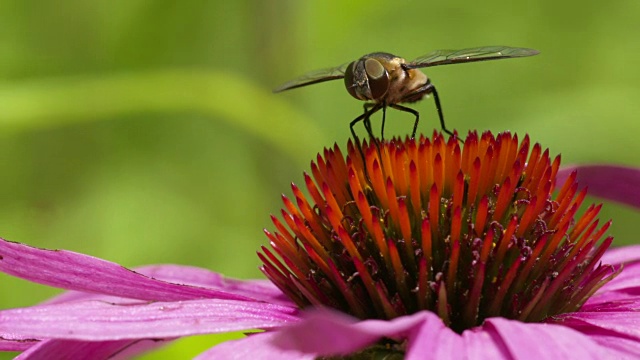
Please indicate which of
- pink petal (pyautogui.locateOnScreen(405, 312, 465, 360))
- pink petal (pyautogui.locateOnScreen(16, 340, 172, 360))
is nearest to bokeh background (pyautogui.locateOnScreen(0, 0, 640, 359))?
pink petal (pyautogui.locateOnScreen(16, 340, 172, 360))

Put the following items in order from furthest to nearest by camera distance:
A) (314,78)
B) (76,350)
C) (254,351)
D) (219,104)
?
(219,104) → (314,78) → (76,350) → (254,351)

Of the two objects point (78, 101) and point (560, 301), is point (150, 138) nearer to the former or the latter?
point (78, 101)

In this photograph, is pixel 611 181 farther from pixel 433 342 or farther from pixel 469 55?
pixel 433 342

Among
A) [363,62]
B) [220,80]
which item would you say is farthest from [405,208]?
[220,80]

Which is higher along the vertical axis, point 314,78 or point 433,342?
point 314,78

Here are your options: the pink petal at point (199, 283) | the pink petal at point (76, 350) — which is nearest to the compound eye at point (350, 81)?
the pink petal at point (199, 283)

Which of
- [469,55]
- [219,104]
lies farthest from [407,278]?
[219,104]
